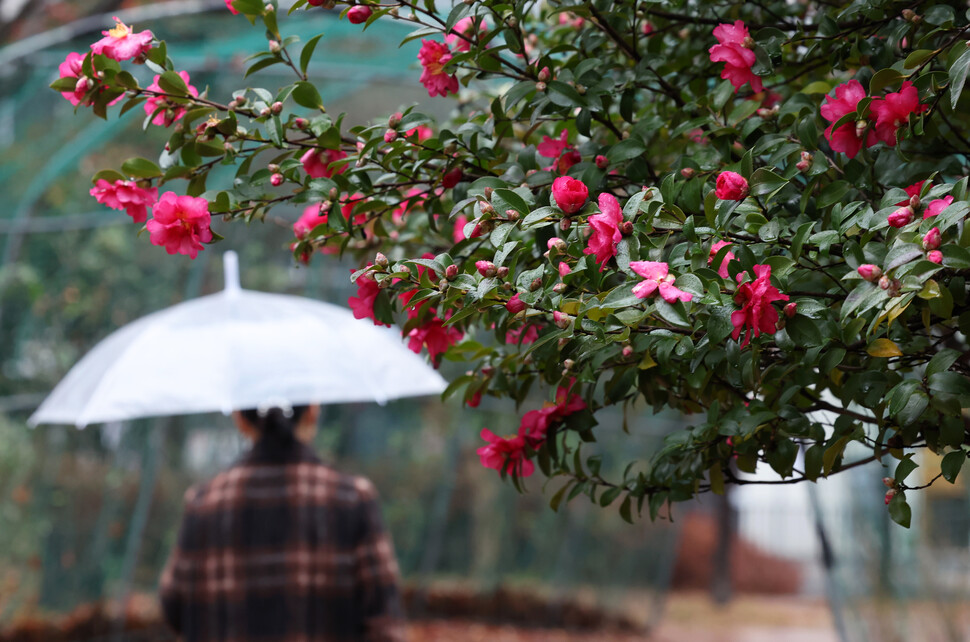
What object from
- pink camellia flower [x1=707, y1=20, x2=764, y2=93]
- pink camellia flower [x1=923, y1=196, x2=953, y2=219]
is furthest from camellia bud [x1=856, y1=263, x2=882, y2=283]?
pink camellia flower [x1=707, y1=20, x2=764, y2=93]

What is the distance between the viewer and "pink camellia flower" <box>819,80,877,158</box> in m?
1.28

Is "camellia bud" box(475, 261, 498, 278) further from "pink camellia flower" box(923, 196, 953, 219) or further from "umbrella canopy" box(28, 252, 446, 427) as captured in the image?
"umbrella canopy" box(28, 252, 446, 427)

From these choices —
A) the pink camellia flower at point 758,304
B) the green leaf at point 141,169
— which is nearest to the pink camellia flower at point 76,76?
the green leaf at point 141,169

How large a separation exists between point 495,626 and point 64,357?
11.8 feet

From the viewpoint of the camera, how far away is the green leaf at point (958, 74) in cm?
104

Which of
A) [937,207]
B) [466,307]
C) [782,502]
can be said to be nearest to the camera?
[937,207]

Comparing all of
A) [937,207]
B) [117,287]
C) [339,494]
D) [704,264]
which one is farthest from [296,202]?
[117,287]

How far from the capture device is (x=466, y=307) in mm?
1151

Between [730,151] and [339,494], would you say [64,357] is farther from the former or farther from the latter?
[730,151]

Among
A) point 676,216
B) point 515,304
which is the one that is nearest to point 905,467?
point 676,216

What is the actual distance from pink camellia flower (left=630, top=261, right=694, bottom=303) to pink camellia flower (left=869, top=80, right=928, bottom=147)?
1.44 feet

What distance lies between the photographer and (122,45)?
1376 mm

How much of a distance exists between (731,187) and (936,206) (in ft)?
0.77

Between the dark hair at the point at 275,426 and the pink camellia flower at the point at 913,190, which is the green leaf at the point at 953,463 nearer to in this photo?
the pink camellia flower at the point at 913,190
